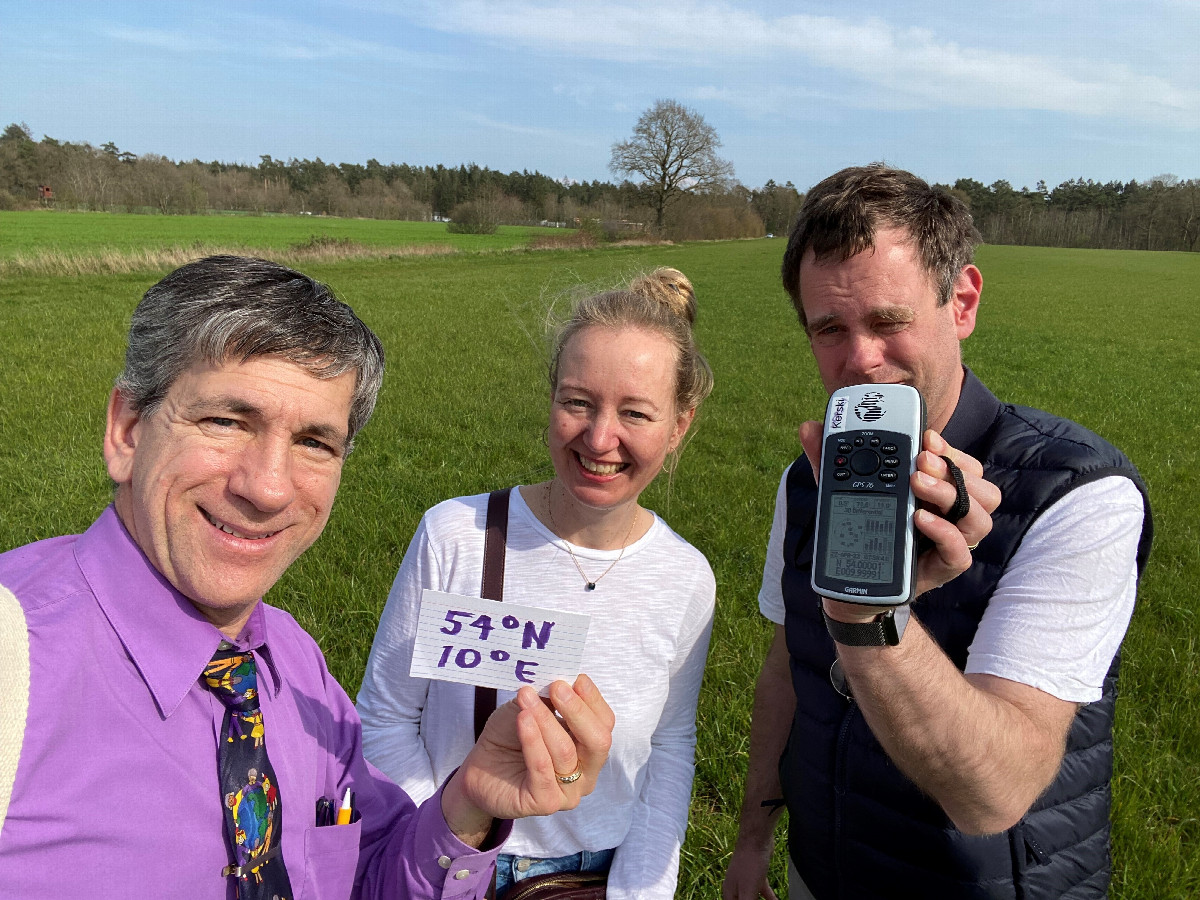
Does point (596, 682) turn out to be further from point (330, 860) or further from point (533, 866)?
point (330, 860)

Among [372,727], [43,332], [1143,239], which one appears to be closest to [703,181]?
[1143,239]

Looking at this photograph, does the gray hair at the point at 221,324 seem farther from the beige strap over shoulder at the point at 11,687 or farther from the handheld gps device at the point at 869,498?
the handheld gps device at the point at 869,498

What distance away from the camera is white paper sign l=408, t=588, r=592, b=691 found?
5.08 ft

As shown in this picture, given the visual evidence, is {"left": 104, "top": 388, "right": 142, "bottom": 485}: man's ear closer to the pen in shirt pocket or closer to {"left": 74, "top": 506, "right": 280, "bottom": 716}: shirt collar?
{"left": 74, "top": 506, "right": 280, "bottom": 716}: shirt collar

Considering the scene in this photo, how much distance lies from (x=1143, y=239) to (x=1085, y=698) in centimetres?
11587

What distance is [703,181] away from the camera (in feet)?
280

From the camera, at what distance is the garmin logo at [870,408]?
1483 millimetres

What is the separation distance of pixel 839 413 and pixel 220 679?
1.37m

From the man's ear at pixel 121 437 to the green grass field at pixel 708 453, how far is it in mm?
1551

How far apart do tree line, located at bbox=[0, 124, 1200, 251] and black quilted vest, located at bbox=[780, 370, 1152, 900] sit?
66.7 m

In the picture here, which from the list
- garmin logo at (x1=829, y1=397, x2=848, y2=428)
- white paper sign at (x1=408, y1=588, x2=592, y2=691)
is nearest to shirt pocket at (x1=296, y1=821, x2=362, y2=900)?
white paper sign at (x1=408, y1=588, x2=592, y2=691)

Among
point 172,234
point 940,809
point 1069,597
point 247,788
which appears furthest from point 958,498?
point 172,234

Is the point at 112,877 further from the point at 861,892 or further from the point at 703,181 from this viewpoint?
the point at 703,181

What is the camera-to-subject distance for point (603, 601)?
2289 mm
